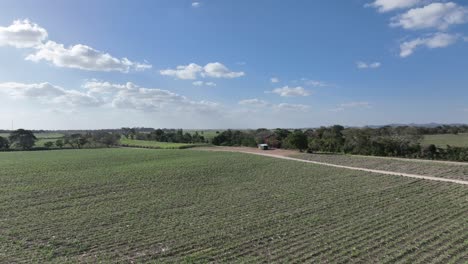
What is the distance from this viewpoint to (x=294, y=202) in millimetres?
17578

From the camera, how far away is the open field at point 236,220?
10242 millimetres

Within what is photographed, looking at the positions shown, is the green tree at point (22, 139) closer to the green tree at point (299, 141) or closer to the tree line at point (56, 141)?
the tree line at point (56, 141)

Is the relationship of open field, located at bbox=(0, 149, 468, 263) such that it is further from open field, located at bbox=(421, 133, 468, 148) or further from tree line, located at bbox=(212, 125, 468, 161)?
open field, located at bbox=(421, 133, 468, 148)

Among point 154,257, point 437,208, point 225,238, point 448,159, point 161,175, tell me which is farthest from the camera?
point 448,159

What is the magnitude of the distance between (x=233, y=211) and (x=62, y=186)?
15.3 m

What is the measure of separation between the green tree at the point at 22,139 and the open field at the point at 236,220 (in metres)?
62.1

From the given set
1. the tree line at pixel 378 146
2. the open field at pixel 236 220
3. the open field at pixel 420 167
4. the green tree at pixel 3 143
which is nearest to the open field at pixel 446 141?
the tree line at pixel 378 146

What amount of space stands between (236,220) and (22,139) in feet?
275

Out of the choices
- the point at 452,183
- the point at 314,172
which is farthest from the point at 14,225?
the point at 452,183

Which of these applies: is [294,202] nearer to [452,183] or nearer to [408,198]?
[408,198]

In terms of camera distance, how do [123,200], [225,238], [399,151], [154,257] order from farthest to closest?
1. [399,151]
2. [123,200]
3. [225,238]
4. [154,257]

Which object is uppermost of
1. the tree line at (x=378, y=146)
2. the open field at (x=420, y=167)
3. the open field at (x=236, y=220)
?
the tree line at (x=378, y=146)

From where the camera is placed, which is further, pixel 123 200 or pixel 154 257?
pixel 123 200

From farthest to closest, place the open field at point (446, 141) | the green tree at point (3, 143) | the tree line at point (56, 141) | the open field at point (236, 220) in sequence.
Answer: the tree line at point (56, 141) < the green tree at point (3, 143) < the open field at point (446, 141) < the open field at point (236, 220)
